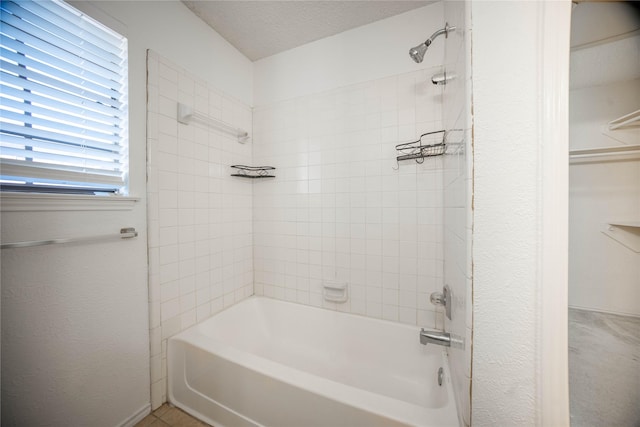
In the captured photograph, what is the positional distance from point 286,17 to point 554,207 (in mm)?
1852

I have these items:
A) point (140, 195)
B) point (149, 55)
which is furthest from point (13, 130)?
point (149, 55)

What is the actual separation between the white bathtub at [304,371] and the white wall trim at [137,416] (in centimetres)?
12

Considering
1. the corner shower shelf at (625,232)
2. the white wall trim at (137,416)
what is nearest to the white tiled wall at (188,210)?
the white wall trim at (137,416)

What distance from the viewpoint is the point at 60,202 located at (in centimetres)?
91

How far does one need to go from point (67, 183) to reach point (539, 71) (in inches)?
67.8

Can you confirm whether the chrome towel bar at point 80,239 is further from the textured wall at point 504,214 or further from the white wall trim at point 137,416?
the textured wall at point 504,214

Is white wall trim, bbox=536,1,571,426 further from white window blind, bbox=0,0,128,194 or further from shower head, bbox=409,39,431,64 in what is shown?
white window blind, bbox=0,0,128,194

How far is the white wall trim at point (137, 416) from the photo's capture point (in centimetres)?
113

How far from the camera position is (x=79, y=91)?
3.29 feet

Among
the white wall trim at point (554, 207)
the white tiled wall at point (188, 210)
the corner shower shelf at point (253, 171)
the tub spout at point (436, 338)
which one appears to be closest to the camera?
the white wall trim at point (554, 207)

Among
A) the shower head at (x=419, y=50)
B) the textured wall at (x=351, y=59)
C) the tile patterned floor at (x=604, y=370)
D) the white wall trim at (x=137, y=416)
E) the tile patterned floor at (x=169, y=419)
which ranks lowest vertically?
the tile patterned floor at (x=169, y=419)

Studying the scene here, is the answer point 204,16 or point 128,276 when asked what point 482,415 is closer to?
point 128,276

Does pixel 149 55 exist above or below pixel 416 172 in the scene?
above

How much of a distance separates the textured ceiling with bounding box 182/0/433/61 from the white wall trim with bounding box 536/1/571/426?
4.30ft
